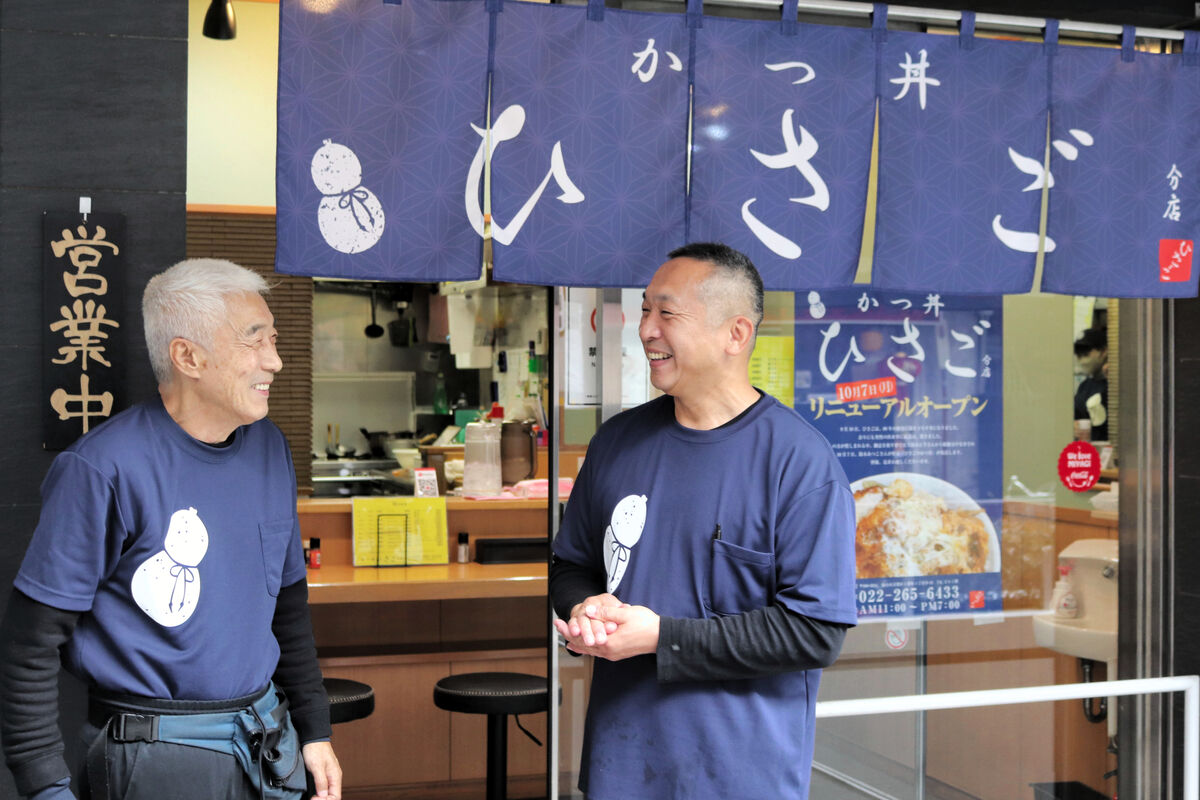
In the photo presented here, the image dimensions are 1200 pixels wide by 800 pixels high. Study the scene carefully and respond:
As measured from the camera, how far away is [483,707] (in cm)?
424

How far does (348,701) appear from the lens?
417cm

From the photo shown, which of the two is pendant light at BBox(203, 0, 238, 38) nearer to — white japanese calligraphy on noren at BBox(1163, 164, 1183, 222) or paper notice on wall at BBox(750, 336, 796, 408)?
paper notice on wall at BBox(750, 336, 796, 408)

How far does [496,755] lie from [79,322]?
94.1 inches

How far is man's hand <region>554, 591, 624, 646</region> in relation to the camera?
2.09m

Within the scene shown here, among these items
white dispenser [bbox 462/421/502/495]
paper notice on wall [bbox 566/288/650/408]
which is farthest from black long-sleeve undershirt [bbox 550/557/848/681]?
white dispenser [bbox 462/421/502/495]

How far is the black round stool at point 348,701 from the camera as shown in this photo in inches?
163

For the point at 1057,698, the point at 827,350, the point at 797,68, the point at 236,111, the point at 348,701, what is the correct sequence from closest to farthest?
the point at 797,68, the point at 1057,698, the point at 827,350, the point at 348,701, the point at 236,111

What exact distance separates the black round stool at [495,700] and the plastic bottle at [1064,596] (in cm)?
178

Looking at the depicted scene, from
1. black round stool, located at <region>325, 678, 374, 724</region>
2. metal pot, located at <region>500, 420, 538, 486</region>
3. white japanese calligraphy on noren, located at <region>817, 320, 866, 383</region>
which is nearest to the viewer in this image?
white japanese calligraphy on noren, located at <region>817, 320, 866, 383</region>

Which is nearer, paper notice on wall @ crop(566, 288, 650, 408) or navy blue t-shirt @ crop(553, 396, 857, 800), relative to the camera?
navy blue t-shirt @ crop(553, 396, 857, 800)

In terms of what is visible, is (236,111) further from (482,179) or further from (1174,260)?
(1174,260)

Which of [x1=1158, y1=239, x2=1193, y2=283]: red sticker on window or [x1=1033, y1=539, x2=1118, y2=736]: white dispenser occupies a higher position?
[x1=1158, y1=239, x2=1193, y2=283]: red sticker on window

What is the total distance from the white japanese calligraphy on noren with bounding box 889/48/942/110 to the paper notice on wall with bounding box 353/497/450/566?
284 cm

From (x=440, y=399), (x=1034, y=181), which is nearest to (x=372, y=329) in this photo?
(x=440, y=399)
